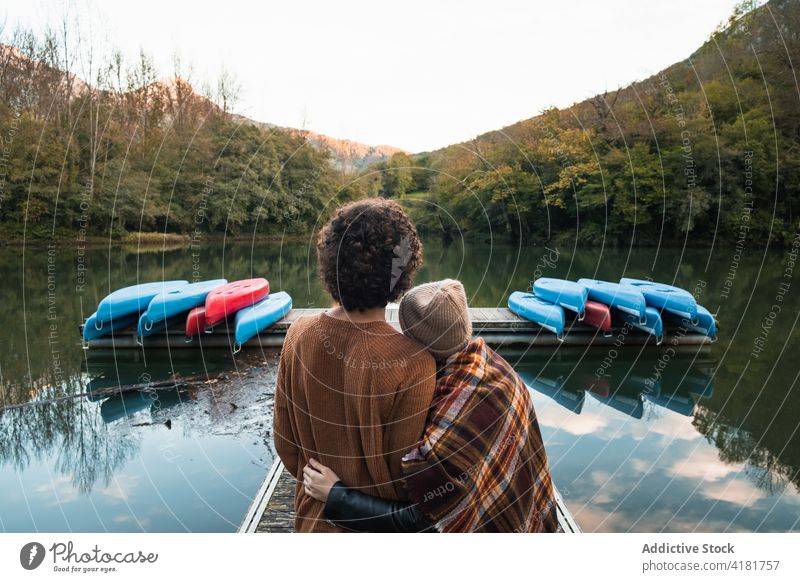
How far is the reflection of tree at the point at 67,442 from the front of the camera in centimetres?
452

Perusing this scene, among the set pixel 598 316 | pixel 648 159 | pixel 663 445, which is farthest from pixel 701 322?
pixel 648 159

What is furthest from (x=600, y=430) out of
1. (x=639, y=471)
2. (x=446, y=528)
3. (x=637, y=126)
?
(x=637, y=126)

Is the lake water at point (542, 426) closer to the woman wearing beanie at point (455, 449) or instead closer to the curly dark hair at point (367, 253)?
the woman wearing beanie at point (455, 449)

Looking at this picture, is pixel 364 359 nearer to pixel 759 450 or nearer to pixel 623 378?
pixel 759 450

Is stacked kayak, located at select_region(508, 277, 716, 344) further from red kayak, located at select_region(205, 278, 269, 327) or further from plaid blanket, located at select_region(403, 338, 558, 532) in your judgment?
plaid blanket, located at select_region(403, 338, 558, 532)

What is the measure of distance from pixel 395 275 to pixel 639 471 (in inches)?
161

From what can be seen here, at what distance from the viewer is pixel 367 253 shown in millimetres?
1289

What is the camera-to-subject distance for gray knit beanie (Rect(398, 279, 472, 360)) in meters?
1.27

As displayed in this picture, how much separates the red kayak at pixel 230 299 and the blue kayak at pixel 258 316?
0.10 meters

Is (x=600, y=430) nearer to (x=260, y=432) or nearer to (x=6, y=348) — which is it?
(x=260, y=432)

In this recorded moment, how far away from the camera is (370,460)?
1327 mm

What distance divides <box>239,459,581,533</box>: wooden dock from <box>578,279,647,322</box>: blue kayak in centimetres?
552
